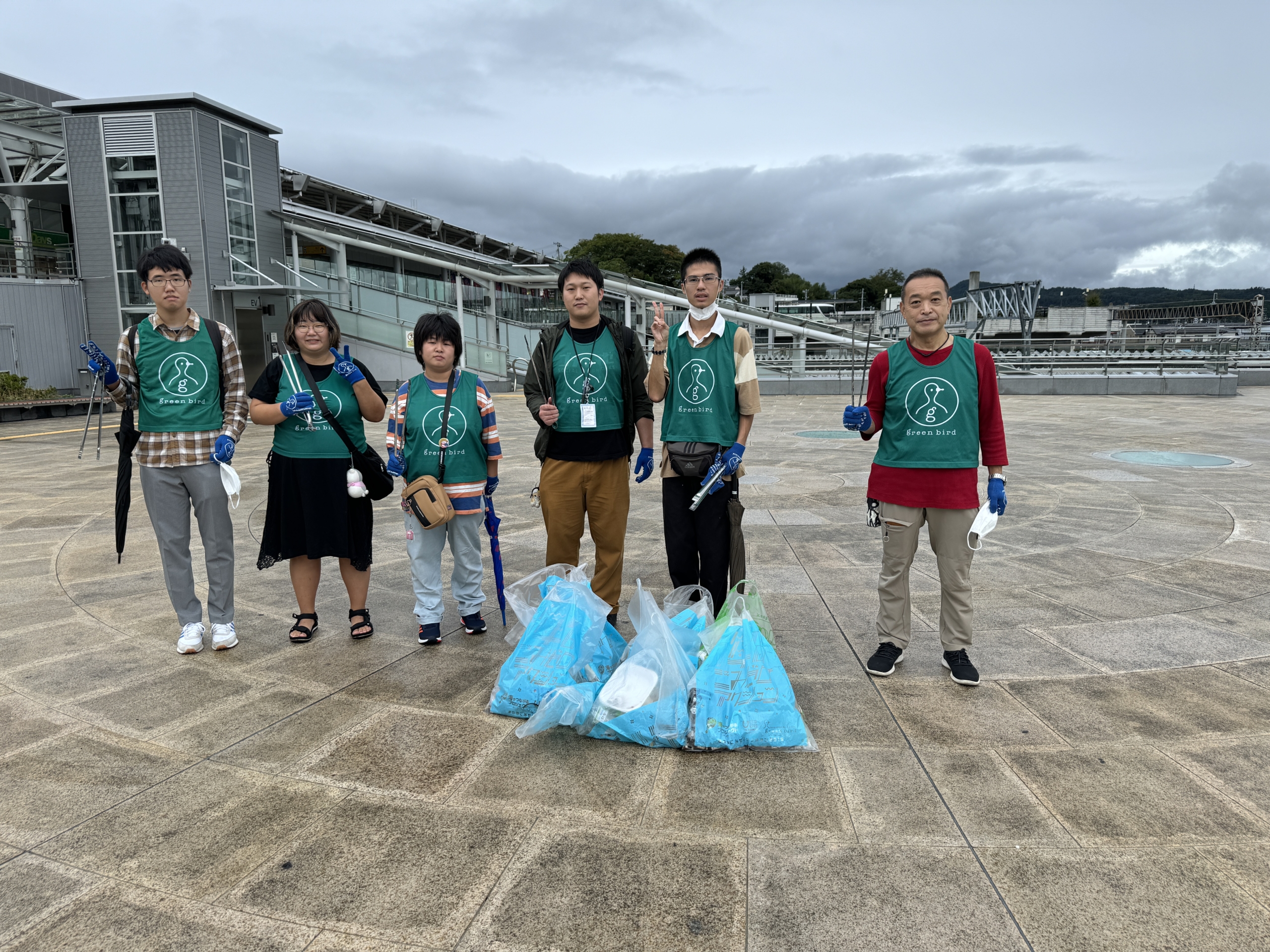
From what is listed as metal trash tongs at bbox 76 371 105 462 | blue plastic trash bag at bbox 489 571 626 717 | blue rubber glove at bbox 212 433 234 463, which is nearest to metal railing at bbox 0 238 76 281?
metal trash tongs at bbox 76 371 105 462

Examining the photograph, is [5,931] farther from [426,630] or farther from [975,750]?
[975,750]

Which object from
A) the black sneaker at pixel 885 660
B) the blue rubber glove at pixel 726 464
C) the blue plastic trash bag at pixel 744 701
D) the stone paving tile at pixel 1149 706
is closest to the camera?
the blue plastic trash bag at pixel 744 701

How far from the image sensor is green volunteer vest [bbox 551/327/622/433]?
3.64 m

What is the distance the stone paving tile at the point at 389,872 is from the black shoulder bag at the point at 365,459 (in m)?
1.79

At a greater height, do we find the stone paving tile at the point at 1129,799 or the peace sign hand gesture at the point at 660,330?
the peace sign hand gesture at the point at 660,330

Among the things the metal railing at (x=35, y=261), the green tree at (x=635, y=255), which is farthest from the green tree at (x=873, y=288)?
the metal railing at (x=35, y=261)

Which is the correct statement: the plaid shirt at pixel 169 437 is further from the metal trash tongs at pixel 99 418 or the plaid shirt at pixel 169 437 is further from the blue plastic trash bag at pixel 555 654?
the blue plastic trash bag at pixel 555 654

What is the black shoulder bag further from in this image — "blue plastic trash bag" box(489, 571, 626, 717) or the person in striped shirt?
"blue plastic trash bag" box(489, 571, 626, 717)

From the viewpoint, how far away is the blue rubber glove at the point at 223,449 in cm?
365

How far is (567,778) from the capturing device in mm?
2572

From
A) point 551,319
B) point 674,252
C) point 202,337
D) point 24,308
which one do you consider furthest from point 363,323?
point 674,252

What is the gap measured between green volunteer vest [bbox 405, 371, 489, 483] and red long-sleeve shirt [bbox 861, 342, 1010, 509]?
190 centimetres

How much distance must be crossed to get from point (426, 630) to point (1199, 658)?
11.9 feet

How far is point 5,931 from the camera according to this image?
1.90m
